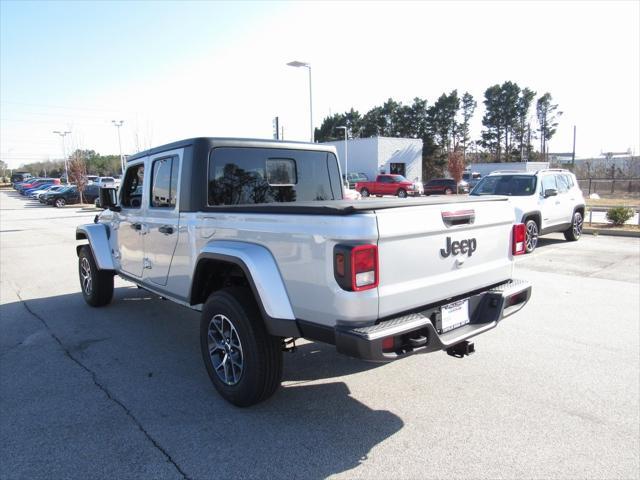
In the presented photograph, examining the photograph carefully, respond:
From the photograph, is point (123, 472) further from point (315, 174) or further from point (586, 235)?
point (586, 235)

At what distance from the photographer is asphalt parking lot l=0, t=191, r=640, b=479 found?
2844 mm

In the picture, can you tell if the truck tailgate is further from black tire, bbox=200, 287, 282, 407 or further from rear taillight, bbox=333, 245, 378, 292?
black tire, bbox=200, 287, 282, 407

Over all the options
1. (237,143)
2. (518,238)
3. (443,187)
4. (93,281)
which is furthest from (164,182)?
(443,187)

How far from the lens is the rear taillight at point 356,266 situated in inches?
104

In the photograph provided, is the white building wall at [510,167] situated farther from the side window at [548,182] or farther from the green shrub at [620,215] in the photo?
the side window at [548,182]

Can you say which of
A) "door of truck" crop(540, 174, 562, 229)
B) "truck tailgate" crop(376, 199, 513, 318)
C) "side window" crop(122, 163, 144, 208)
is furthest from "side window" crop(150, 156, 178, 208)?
"door of truck" crop(540, 174, 562, 229)

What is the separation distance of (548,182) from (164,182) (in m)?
10.1

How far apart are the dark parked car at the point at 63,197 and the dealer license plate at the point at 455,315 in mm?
35233

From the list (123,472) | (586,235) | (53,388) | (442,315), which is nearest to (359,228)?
(442,315)

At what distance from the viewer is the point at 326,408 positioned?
3.54 m

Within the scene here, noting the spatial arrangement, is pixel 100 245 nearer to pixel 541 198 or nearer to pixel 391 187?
pixel 541 198

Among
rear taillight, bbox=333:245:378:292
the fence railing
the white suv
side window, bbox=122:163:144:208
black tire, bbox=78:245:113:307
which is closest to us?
rear taillight, bbox=333:245:378:292

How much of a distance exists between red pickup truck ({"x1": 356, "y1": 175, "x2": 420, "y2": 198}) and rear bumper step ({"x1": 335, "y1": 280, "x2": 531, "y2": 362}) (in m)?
30.2

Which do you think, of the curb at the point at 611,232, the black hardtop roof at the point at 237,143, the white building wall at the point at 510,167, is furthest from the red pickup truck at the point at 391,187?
the black hardtop roof at the point at 237,143
